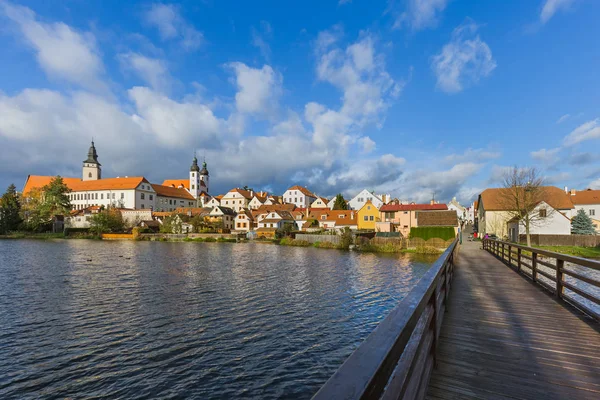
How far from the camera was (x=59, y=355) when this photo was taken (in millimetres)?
10141

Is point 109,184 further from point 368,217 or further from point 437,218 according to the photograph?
point 437,218

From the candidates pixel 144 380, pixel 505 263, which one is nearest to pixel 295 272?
pixel 505 263

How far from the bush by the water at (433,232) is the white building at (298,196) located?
213 feet

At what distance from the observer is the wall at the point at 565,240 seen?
3788cm

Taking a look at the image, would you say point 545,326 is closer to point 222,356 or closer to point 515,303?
point 515,303

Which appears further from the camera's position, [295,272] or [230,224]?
[230,224]

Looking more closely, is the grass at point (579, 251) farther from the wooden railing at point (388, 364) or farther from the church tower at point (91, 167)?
the church tower at point (91, 167)

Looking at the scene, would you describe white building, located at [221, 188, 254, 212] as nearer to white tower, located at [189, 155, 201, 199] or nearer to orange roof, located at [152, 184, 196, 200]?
orange roof, located at [152, 184, 196, 200]

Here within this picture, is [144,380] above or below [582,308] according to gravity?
below

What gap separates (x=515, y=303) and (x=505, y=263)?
10.6 meters

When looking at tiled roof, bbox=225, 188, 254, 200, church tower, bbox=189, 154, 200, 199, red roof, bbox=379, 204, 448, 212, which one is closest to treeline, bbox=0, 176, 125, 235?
tiled roof, bbox=225, 188, 254, 200

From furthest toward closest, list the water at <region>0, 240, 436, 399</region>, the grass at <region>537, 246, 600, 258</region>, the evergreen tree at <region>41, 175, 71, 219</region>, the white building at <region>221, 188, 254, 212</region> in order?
the white building at <region>221, 188, 254, 212</region> → the evergreen tree at <region>41, 175, 71, 219</region> → the grass at <region>537, 246, 600, 258</region> → the water at <region>0, 240, 436, 399</region>

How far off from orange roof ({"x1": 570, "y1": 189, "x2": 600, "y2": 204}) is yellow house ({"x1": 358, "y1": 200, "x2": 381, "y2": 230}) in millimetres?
39962

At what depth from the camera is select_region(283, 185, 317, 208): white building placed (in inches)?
4525
